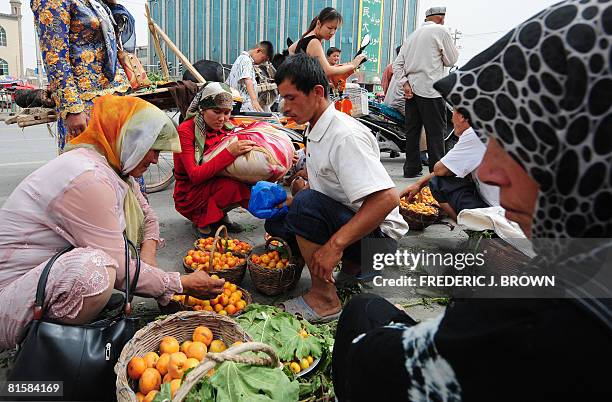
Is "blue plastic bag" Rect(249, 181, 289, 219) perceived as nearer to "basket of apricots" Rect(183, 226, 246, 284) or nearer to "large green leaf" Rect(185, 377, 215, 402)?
"basket of apricots" Rect(183, 226, 246, 284)

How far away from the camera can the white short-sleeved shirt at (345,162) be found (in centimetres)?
227

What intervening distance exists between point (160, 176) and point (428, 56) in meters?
3.69

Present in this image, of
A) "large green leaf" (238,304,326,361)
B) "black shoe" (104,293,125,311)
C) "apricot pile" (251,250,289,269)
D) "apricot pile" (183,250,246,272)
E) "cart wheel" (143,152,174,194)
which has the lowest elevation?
"cart wheel" (143,152,174,194)

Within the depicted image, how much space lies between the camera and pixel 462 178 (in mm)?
3225

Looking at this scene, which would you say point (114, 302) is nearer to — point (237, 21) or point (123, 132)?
point (123, 132)

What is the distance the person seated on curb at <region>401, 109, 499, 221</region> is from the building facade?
57.3 meters

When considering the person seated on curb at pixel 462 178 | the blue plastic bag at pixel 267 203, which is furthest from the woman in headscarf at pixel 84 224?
the person seated on curb at pixel 462 178

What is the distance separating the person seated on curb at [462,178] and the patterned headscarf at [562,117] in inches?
87.4

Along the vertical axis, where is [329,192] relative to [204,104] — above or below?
below

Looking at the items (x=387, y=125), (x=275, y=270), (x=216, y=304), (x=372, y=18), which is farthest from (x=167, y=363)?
(x=372, y=18)

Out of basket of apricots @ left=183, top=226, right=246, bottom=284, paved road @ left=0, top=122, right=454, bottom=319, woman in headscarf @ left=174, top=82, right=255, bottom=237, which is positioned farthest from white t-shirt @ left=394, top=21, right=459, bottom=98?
basket of apricots @ left=183, top=226, right=246, bottom=284

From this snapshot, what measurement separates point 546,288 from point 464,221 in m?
2.05

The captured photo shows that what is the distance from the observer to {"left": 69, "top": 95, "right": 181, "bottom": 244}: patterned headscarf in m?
2.07

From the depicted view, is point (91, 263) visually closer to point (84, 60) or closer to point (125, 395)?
point (125, 395)
